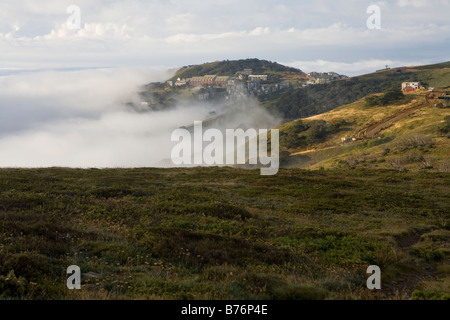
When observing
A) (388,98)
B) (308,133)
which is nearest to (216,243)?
(308,133)

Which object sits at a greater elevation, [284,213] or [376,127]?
[376,127]

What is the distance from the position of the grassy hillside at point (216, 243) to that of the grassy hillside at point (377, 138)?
98.4 ft

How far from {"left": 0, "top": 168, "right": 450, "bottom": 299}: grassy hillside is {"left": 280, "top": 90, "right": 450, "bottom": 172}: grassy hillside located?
98.4 ft

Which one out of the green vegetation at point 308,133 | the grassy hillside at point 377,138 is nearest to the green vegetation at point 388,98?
the grassy hillside at point 377,138

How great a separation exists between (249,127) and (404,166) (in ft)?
470

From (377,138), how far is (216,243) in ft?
259

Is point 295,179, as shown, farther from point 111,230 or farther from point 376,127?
point 376,127

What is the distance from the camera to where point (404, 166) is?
52.0 m

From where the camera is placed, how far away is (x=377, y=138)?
273 feet

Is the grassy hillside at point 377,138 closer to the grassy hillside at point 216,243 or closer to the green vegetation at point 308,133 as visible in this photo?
the green vegetation at point 308,133

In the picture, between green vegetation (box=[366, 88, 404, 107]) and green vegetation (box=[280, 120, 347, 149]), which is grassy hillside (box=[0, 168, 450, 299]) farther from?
green vegetation (box=[366, 88, 404, 107])

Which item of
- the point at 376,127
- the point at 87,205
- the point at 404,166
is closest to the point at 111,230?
the point at 87,205
